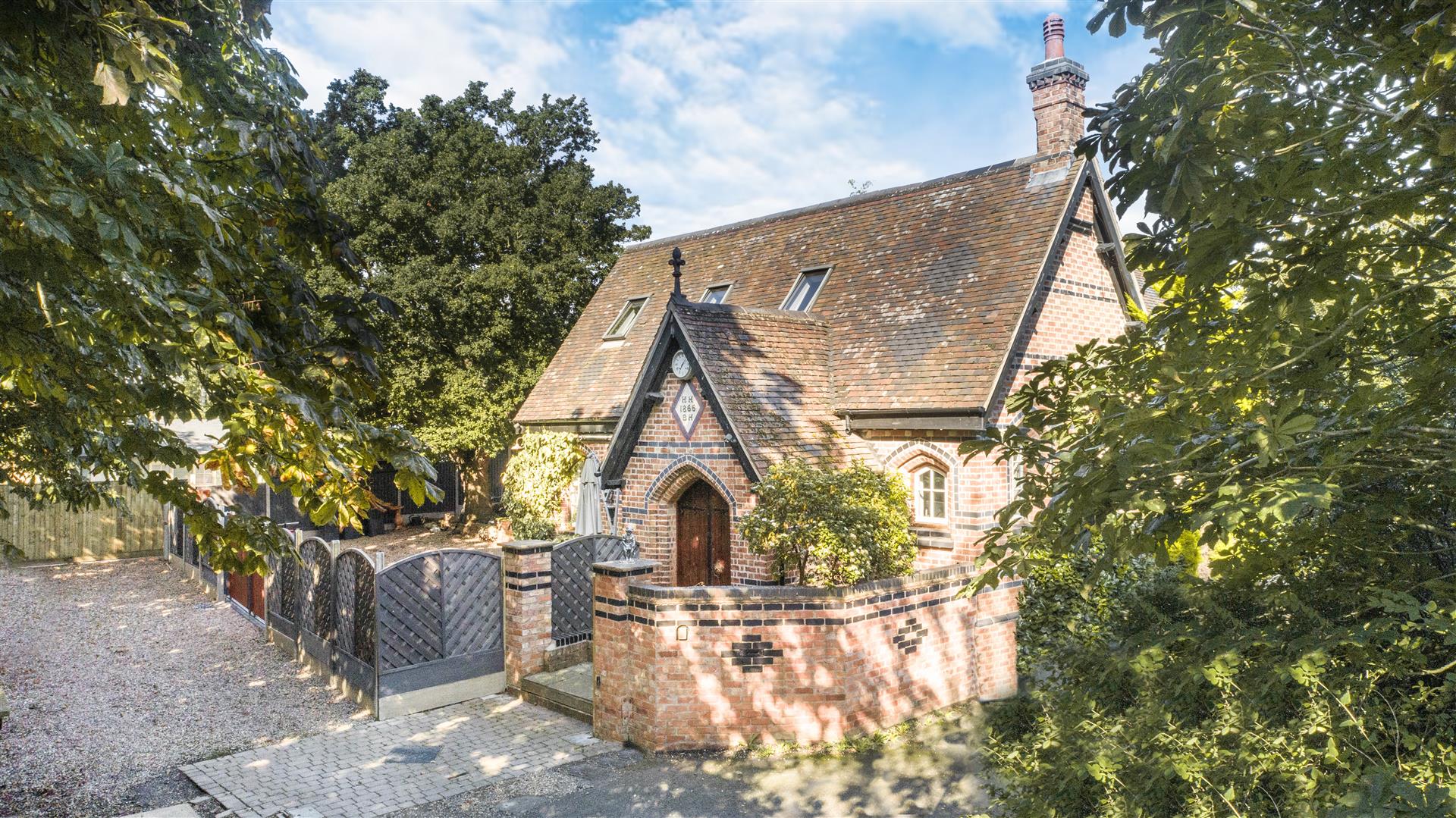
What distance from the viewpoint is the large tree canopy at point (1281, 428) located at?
3574 mm

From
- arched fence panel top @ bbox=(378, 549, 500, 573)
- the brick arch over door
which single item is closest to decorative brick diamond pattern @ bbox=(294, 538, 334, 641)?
arched fence panel top @ bbox=(378, 549, 500, 573)

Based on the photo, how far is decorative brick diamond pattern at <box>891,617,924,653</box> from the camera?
1001 centimetres

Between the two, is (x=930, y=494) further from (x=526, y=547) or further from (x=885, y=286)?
(x=526, y=547)

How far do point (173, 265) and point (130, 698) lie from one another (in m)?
9.16

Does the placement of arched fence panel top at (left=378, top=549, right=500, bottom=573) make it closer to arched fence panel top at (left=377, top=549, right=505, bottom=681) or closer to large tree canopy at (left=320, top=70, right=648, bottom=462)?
arched fence panel top at (left=377, top=549, right=505, bottom=681)

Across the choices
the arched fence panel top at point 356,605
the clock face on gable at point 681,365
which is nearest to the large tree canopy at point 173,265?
the arched fence panel top at point 356,605

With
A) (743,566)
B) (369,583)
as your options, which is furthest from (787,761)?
(369,583)

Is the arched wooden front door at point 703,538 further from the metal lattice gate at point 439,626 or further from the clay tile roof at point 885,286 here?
the metal lattice gate at point 439,626

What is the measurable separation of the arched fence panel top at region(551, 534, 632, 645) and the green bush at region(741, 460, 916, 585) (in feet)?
8.78

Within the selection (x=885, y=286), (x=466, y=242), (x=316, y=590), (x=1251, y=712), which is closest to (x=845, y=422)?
(x=885, y=286)

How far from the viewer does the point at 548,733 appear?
984 centimetres

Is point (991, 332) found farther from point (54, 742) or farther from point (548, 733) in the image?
point (54, 742)

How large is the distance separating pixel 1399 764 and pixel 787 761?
6.15m


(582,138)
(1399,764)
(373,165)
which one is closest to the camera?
(1399,764)
